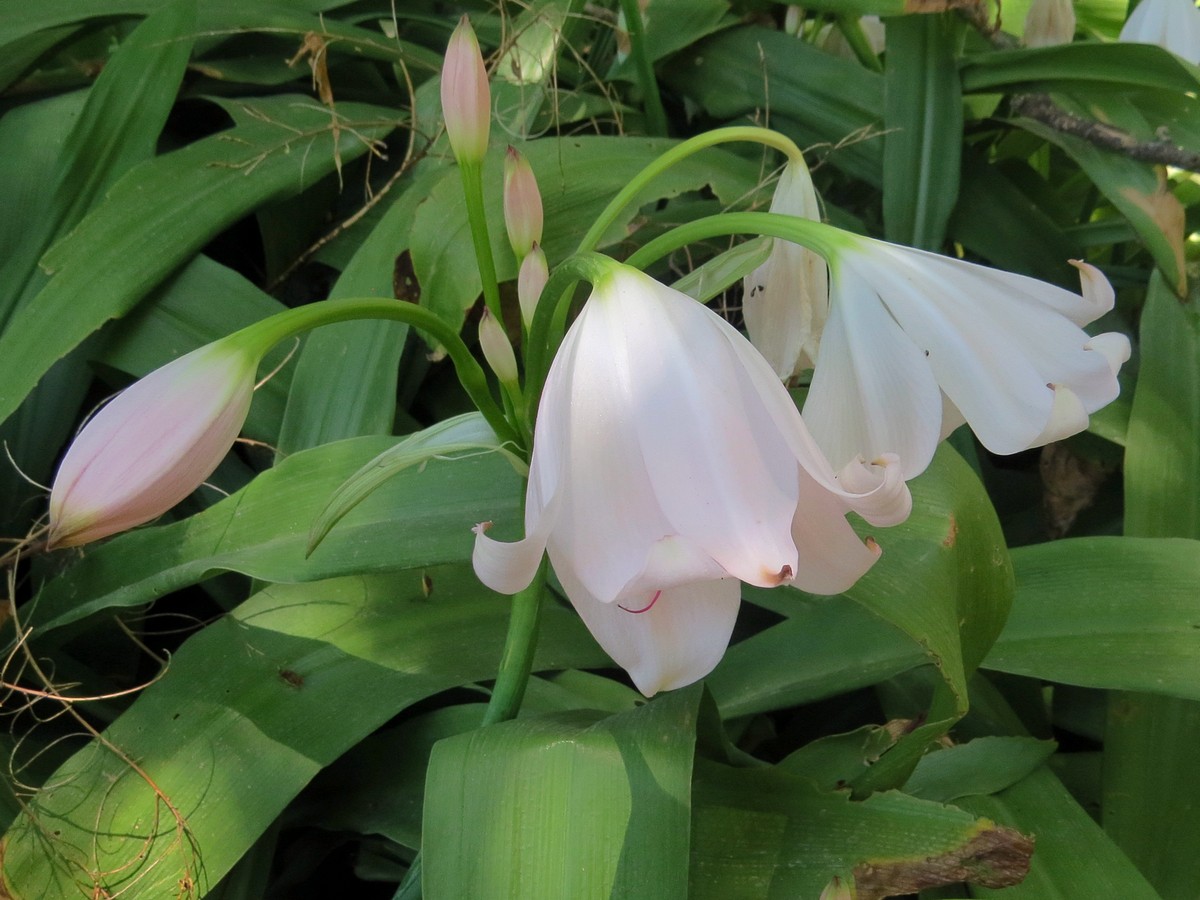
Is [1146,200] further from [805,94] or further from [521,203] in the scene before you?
[521,203]

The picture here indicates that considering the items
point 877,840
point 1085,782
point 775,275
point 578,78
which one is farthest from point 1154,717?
point 578,78

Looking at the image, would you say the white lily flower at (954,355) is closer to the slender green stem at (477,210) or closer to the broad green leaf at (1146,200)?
the slender green stem at (477,210)

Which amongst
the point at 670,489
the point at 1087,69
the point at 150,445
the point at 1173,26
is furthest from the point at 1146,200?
the point at 150,445

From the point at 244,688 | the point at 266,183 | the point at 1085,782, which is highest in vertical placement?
the point at 266,183

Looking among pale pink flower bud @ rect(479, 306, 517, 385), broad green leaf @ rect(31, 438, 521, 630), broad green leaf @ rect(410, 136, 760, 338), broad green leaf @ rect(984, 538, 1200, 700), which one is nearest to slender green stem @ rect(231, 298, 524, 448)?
pale pink flower bud @ rect(479, 306, 517, 385)

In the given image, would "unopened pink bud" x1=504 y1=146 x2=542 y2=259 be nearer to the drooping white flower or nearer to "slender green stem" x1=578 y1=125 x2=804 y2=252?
"slender green stem" x1=578 y1=125 x2=804 y2=252

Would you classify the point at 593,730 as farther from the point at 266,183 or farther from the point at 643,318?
the point at 266,183

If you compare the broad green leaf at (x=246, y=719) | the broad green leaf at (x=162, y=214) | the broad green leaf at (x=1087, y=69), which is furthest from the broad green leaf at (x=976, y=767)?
the broad green leaf at (x=162, y=214)
